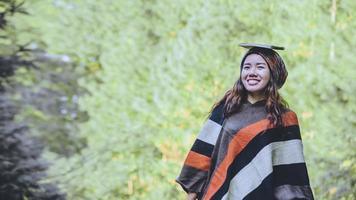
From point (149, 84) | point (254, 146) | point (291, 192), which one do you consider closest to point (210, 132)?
point (254, 146)

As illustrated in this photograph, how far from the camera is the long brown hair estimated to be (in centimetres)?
422

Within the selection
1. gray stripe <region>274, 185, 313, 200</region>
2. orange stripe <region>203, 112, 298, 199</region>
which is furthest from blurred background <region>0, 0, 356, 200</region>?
orange stripe <region>203, 112, 298, 199</region>

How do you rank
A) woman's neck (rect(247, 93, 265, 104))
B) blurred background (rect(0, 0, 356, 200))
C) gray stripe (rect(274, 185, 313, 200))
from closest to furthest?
gray stripe (rect(274, 185, 313, 200))
woman's neck (rect(247, 93, 265, 104))
blurred background (rect(0, 0, 356, 200))

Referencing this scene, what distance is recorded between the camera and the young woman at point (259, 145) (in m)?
4.21

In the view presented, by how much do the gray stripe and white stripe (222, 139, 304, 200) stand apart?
103 millimetres

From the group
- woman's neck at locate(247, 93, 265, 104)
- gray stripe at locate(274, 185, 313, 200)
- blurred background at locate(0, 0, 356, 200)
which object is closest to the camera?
gray stripe at locate(274, 185, 313, 200)

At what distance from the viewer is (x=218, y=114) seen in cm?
435

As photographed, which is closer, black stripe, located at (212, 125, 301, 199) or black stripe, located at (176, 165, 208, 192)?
black stripe, located at (212, 125, 301, 199)

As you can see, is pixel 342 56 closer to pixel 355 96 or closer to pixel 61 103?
pixel 355 96

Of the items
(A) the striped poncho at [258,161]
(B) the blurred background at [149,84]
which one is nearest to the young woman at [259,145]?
(A) the striped poncho at [258,161]

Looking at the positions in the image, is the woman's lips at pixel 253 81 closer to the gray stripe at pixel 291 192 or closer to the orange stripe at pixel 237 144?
the orange stripe at pixel 237 144

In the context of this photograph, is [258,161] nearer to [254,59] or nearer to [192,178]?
[192,178]

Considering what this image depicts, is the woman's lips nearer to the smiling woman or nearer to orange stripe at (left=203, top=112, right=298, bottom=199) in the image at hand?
the smiling woman

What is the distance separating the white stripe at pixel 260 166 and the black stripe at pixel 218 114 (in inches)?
10.6
